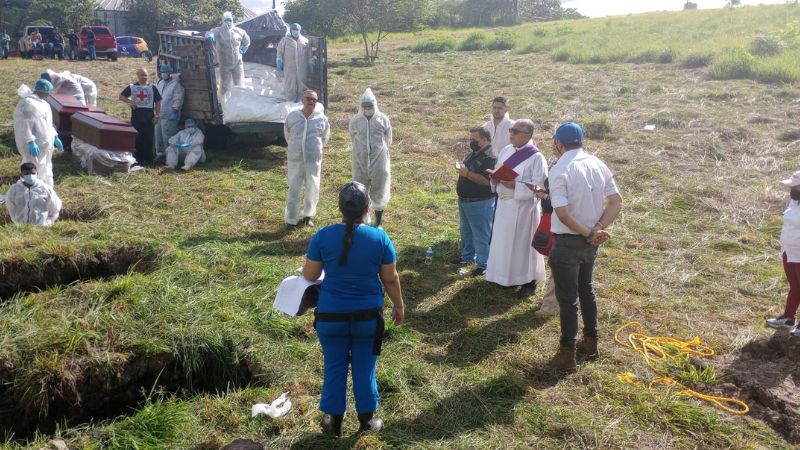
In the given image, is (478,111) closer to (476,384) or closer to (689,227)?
(689,227)

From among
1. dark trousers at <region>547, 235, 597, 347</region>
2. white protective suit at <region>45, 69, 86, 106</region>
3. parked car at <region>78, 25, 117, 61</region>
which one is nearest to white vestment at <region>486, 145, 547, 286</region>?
dark trousers at <region>547, 235, 597, 347</region>

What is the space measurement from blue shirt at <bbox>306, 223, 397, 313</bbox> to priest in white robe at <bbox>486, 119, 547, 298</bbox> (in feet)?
7.08

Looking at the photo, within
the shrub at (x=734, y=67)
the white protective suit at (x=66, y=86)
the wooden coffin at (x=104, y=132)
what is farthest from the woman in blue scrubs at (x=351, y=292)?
the shrub at (x=734, y=67)

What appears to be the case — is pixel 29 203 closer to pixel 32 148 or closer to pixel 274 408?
pixel 32 148

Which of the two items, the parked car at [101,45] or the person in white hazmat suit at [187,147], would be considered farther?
the parked car at [101,45]

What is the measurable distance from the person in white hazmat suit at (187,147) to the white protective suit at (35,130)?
2.02 m

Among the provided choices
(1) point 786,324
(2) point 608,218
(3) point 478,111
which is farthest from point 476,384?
(3) point 478,111

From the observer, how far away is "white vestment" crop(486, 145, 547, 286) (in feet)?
17.6

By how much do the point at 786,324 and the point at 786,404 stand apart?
1.22 meters

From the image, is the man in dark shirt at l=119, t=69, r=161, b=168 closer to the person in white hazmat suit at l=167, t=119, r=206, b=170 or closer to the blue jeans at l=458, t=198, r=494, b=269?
the person in white hazmat suit at l=167, t=119, r=206, b=170

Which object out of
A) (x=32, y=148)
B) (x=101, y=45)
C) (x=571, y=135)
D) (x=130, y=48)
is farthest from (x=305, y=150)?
(x=130, y=48)

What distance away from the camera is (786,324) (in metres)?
4.99

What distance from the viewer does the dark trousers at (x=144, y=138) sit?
9742mm

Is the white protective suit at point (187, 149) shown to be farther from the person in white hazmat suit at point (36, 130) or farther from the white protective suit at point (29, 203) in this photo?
the white protective suit at point (29, 203)
